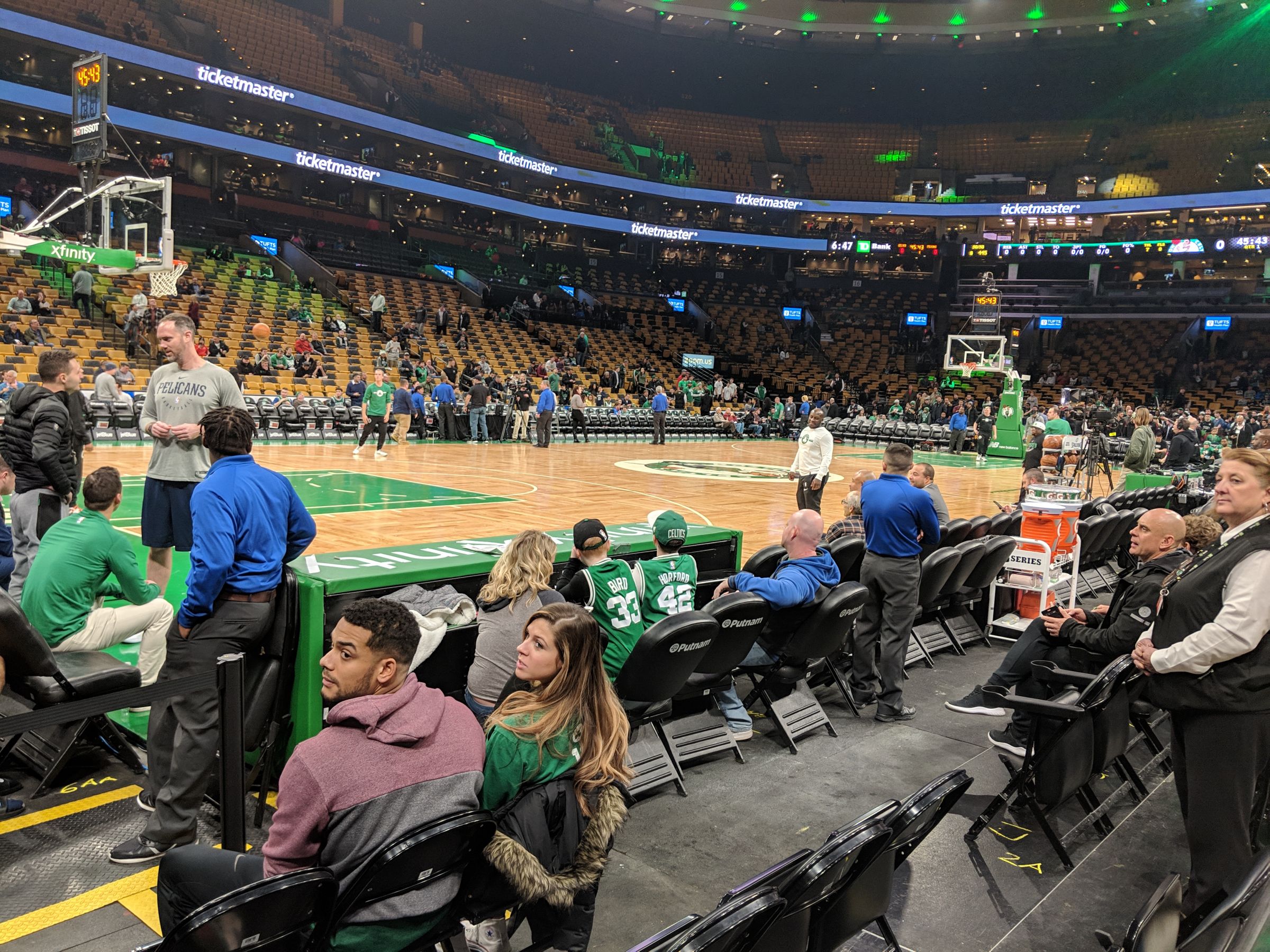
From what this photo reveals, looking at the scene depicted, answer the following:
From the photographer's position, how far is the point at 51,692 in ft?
11.7

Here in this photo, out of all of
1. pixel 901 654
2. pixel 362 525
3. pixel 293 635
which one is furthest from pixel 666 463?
pixel 293 635

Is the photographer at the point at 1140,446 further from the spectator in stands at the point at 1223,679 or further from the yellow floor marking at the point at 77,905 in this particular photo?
the yellow floor marking at the point at 77,905

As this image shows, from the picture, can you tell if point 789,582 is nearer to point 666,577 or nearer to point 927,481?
point 666,577

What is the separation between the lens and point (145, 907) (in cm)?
291

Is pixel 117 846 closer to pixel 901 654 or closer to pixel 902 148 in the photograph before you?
pixel 901 654

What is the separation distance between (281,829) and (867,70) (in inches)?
1856

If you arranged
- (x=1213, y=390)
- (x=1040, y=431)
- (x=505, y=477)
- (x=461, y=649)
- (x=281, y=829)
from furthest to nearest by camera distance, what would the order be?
(x=1213, y=390) < (x=505, y=477) < (x=1040, y=431) < (x=461, y=649) < (x=281, y=829)

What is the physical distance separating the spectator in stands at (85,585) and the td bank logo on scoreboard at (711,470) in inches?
468

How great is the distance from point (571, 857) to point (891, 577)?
3375 mm

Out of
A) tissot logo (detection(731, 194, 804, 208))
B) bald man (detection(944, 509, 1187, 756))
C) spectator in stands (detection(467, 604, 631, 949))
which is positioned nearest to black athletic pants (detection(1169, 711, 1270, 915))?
bald man (detection(944, 509, 1187, 756))

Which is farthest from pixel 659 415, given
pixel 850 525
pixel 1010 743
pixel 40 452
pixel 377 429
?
pixel 1010 743

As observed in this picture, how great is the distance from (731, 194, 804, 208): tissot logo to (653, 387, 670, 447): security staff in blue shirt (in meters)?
19.5

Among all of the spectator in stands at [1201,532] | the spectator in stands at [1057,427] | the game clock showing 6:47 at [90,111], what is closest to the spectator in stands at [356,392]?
the game clock showing 6:47 at [90,111]

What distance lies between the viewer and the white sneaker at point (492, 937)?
253 centimetres
